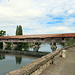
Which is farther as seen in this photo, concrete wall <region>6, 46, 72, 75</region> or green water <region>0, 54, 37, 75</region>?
green water <region>0, 54, 37, 75</region>

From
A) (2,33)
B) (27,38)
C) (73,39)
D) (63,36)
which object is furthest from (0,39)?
(73,39)

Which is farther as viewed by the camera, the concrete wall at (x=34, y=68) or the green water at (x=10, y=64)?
the green water at (x=10, y=64)

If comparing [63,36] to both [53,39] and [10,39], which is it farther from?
[10,39]

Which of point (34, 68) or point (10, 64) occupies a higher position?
point (34, 68)

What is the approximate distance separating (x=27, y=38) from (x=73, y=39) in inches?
682

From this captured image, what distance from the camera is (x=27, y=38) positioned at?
119 ft

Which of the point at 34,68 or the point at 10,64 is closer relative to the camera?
the point at 34,68

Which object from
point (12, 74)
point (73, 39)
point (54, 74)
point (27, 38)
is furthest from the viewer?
point (27, 38)

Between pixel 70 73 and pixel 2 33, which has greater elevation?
pixel 2 33

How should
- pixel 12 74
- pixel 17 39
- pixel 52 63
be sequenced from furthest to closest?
pixel 17 39, pixel 52 63, pixel 12 74

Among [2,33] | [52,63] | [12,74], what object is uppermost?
[2,33]

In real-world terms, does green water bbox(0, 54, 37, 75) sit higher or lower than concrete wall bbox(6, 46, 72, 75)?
lower

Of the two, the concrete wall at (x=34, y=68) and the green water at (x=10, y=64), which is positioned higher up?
the concrete wall at (x=34, y=68)

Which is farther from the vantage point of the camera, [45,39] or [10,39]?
[10,39]
